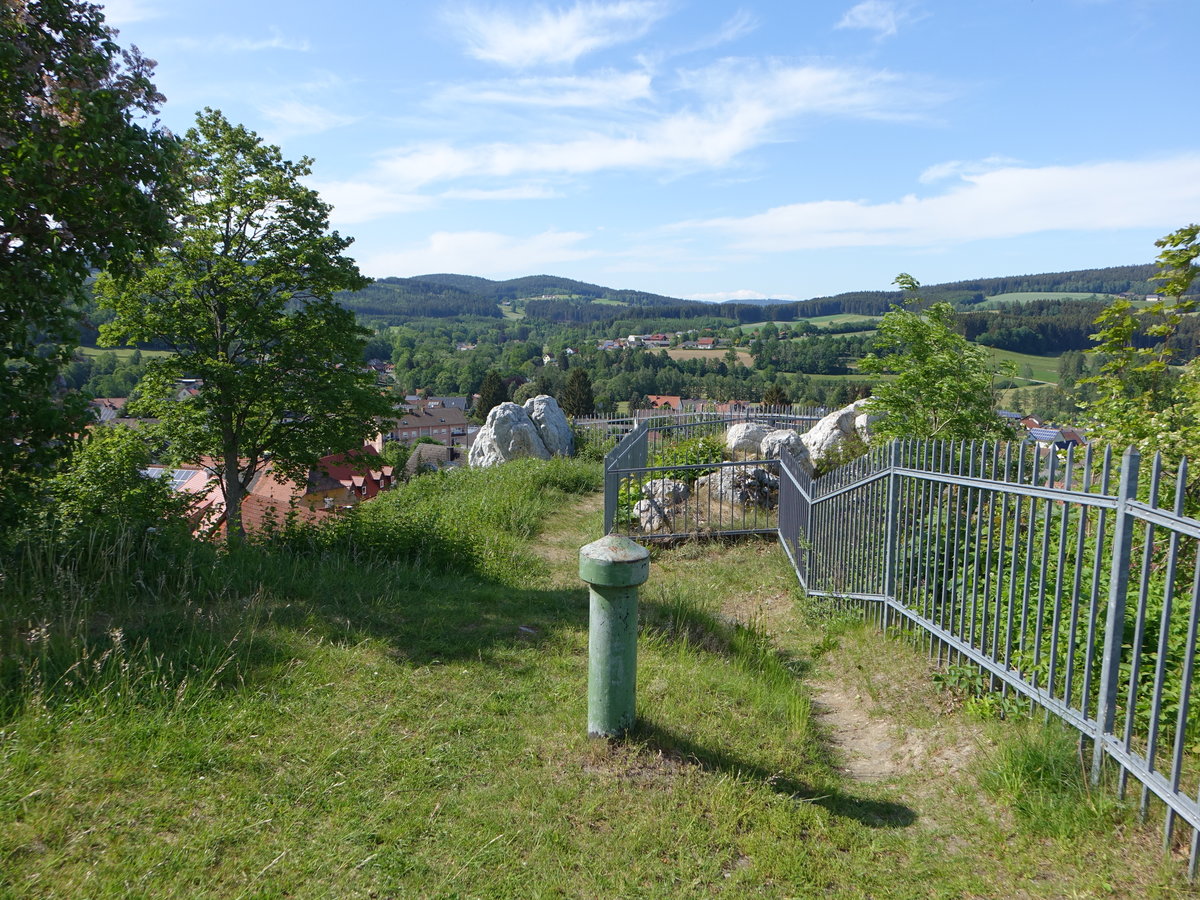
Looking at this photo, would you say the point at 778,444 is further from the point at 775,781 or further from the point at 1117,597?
the point at 1117,597

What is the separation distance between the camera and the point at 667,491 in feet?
34.7

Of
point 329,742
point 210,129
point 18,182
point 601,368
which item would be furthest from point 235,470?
point 601,368

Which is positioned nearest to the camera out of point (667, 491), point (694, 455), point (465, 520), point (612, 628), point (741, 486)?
point (612, 628)

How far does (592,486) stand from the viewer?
14.1 meters

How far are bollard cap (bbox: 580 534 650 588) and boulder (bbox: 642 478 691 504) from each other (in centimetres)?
692

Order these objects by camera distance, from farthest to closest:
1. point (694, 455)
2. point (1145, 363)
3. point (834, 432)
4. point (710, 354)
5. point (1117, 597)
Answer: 1. point (710, 354)
2. point (834, 432)
3. point (694, 455)
4. point (1145, 363)
5. point (1117, 597)

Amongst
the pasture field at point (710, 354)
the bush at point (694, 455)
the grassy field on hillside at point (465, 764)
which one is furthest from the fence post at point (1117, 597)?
the pasture field at point (710, 354)

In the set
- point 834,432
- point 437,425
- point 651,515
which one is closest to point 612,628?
point 651,515

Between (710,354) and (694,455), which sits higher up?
(710,354)

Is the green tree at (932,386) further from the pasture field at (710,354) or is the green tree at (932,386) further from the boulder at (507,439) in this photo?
the pasture field at (710,354)

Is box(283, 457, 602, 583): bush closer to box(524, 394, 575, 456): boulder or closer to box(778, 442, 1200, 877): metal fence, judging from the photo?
box(778, 442, 1200, 877): metal fence

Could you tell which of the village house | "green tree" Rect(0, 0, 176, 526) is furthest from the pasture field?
"green tree" Rect(0, 0, 176, 526)

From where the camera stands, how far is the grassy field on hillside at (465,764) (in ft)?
8.75

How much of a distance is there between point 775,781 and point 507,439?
16.3 meters
